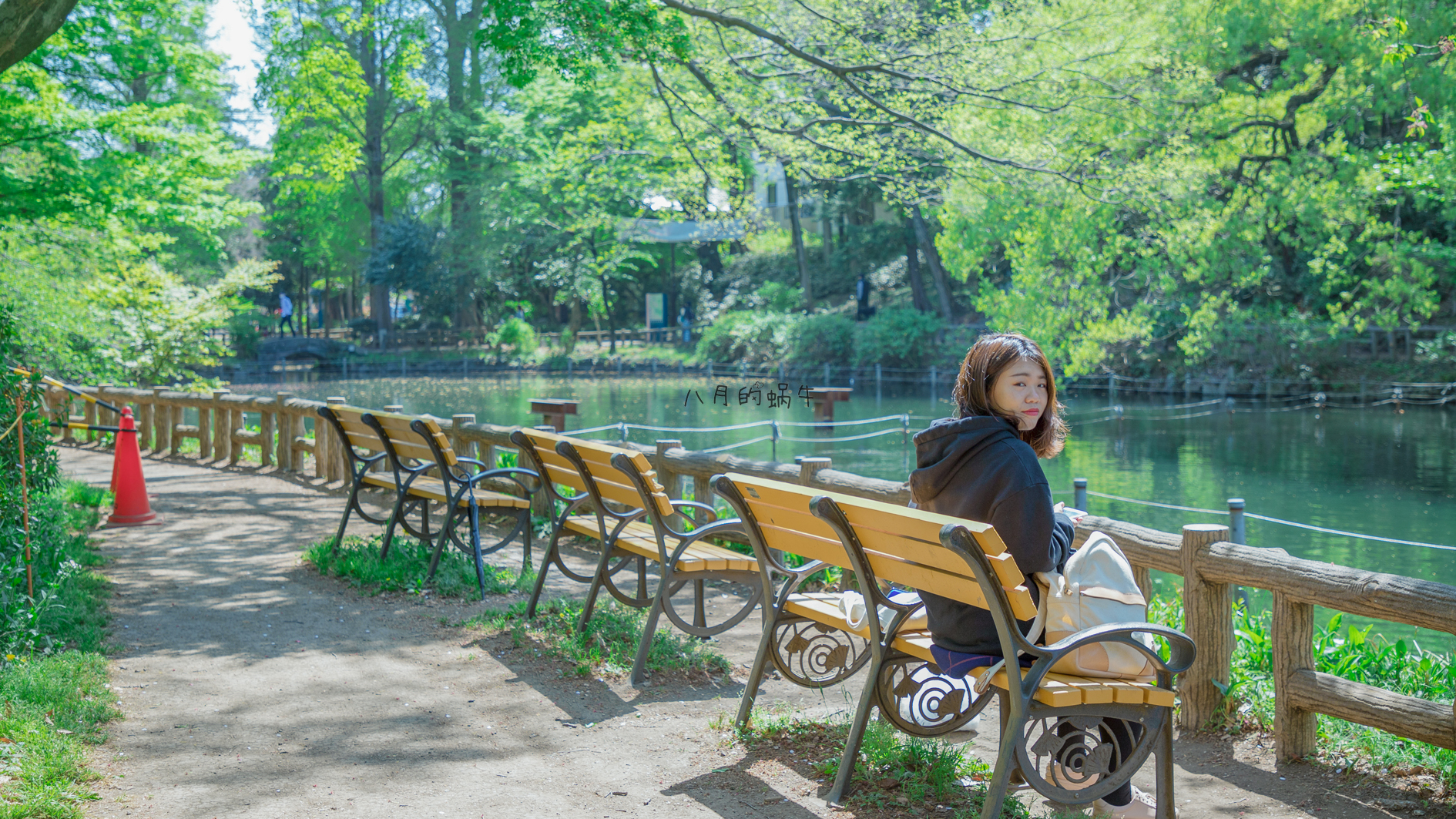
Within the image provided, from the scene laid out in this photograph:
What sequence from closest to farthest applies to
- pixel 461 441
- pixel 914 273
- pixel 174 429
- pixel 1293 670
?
pixel 1293 670, pixel 461 441, pixel 174 429, pixel 914 273

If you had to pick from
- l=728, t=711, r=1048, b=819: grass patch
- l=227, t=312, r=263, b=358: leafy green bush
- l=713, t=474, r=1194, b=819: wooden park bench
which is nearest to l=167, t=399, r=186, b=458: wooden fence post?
l=728, t=711, r=1048, b=819: grass patch

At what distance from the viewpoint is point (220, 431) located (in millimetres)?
13125

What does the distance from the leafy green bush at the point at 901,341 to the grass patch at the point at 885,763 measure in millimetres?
31852

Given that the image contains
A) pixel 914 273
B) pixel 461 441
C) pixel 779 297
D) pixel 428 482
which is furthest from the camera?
pixel 779 297

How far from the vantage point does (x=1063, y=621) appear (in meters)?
3.13

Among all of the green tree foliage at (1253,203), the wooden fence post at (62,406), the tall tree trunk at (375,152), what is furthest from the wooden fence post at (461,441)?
the tall tree trunk at (375,152)

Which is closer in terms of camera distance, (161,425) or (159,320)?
(161,425)

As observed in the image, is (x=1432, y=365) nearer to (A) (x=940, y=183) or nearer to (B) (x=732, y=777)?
(A) (x=940, y=183)

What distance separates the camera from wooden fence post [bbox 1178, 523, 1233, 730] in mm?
4379

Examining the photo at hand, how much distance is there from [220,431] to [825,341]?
26556 millimetres

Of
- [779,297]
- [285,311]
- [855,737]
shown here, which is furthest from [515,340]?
[855,737]

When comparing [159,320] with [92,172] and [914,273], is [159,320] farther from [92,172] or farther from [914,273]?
[914,273]

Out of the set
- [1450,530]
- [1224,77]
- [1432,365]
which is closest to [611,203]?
[1224,77]

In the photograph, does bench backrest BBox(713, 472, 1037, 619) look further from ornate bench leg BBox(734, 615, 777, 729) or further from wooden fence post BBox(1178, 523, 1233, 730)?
wooden fence post BBox(1178, 523, 1233, 730)
